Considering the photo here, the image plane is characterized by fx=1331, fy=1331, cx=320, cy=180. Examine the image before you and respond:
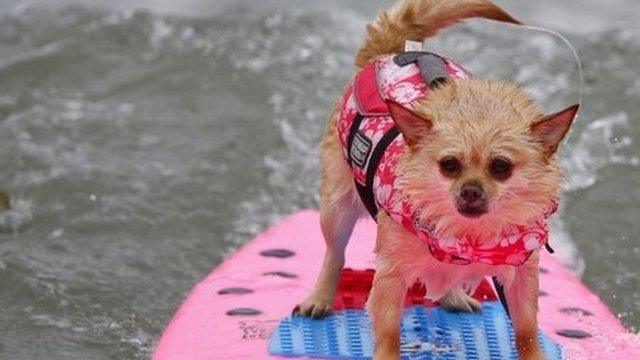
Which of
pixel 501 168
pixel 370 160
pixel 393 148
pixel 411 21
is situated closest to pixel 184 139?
pixel 411 21

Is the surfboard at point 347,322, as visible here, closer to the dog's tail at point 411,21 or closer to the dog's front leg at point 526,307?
the dog's front leg at point 526,307

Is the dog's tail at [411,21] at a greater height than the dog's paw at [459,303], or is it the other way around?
the dog's tail at [411,21]

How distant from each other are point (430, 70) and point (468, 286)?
683 mm

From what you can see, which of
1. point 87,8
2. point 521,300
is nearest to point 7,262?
point 521,300

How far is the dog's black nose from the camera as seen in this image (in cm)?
350

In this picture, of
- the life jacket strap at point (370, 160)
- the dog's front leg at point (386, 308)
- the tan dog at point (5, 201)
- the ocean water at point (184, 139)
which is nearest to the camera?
the dog's front leg at point (386, 308)

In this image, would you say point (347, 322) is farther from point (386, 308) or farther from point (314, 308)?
point (386, 308)

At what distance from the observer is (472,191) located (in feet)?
11.5

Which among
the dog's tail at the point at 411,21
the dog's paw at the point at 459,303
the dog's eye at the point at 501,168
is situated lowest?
the dog's paw at the point at 459,303

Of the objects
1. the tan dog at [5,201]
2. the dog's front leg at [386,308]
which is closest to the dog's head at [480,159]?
the dog's front leg at [386,308]

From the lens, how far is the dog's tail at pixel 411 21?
4.76 m

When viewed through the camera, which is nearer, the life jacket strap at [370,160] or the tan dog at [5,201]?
the life jacket strap at [370,160]

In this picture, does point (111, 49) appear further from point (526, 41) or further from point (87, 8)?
point (526, 41)

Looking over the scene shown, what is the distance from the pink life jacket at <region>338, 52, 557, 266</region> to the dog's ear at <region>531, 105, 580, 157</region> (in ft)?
0.70
